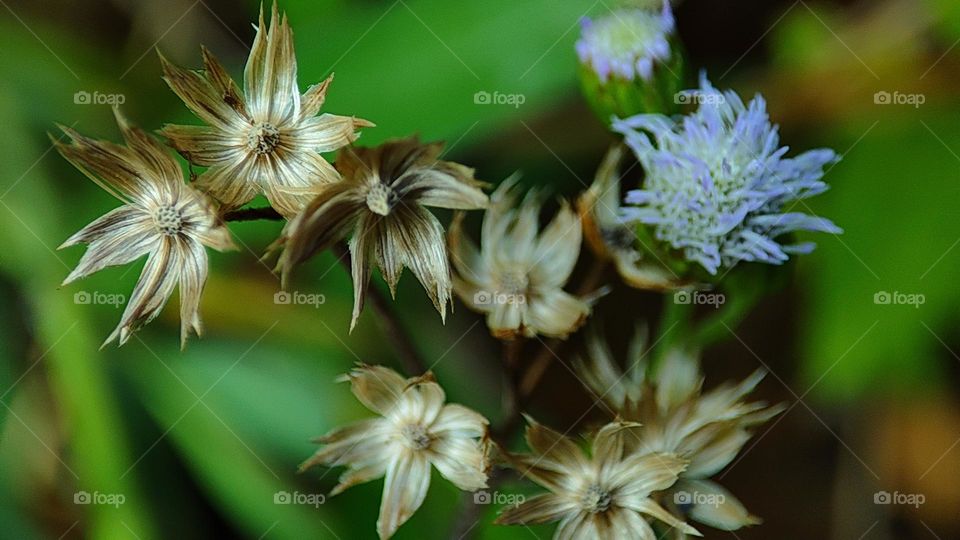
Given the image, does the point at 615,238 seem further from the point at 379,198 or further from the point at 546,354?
the point at 379,198

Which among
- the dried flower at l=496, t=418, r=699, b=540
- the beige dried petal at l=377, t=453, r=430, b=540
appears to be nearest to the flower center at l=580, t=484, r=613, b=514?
the dried flower at l=496, t=418, r=699, b=540

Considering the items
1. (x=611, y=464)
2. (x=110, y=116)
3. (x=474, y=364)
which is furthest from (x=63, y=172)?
(x=611, y=464)

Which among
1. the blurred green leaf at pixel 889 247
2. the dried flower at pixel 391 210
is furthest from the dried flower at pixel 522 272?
the blurred green leaf at pixel 889 247

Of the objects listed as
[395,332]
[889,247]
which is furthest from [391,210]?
[889,247]

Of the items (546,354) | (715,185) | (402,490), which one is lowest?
(402,490)

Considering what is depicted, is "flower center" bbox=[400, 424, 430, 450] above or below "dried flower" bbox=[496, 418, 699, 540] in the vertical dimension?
above

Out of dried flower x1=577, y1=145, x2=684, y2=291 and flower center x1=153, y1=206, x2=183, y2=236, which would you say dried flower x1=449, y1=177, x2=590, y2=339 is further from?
flower center x1=153, y1=206, x2=183, y2=236
